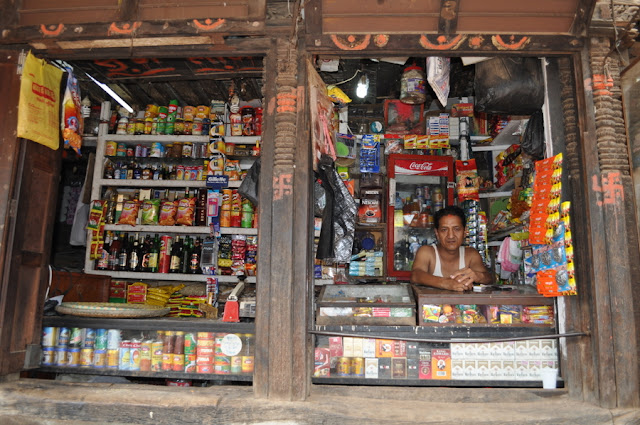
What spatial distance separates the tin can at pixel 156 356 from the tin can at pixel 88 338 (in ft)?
1.55

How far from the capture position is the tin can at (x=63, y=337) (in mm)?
3412

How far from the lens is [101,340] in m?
3.38

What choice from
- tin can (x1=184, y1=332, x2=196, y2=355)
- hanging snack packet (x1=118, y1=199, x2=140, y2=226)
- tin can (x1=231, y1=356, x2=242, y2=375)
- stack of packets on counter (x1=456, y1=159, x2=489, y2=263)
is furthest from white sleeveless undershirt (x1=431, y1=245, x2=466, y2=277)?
hanging snack packet (x1=118, y1=199, x2=140, y2=226)

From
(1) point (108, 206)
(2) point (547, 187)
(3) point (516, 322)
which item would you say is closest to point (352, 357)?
(3) point (516, 322)

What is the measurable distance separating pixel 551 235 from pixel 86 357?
3.34 metres

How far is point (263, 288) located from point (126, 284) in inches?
115

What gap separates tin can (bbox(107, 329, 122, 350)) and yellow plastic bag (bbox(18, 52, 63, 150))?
142 centimetres

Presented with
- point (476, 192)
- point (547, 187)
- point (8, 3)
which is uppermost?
point (8, 3)

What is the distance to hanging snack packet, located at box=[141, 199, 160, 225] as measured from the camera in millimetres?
5438

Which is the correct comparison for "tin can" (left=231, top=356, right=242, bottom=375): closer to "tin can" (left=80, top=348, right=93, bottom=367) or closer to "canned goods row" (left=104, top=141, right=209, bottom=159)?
"tin can" (left=80, top=348, right=93, bottom=367)

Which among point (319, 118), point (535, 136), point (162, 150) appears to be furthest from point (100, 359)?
point (535, 136)

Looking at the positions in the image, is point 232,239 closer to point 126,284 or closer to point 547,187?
point 126,284

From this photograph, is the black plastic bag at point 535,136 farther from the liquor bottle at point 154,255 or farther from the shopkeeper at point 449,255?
the liquor bottle at point 154,255

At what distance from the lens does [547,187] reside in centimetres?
315
